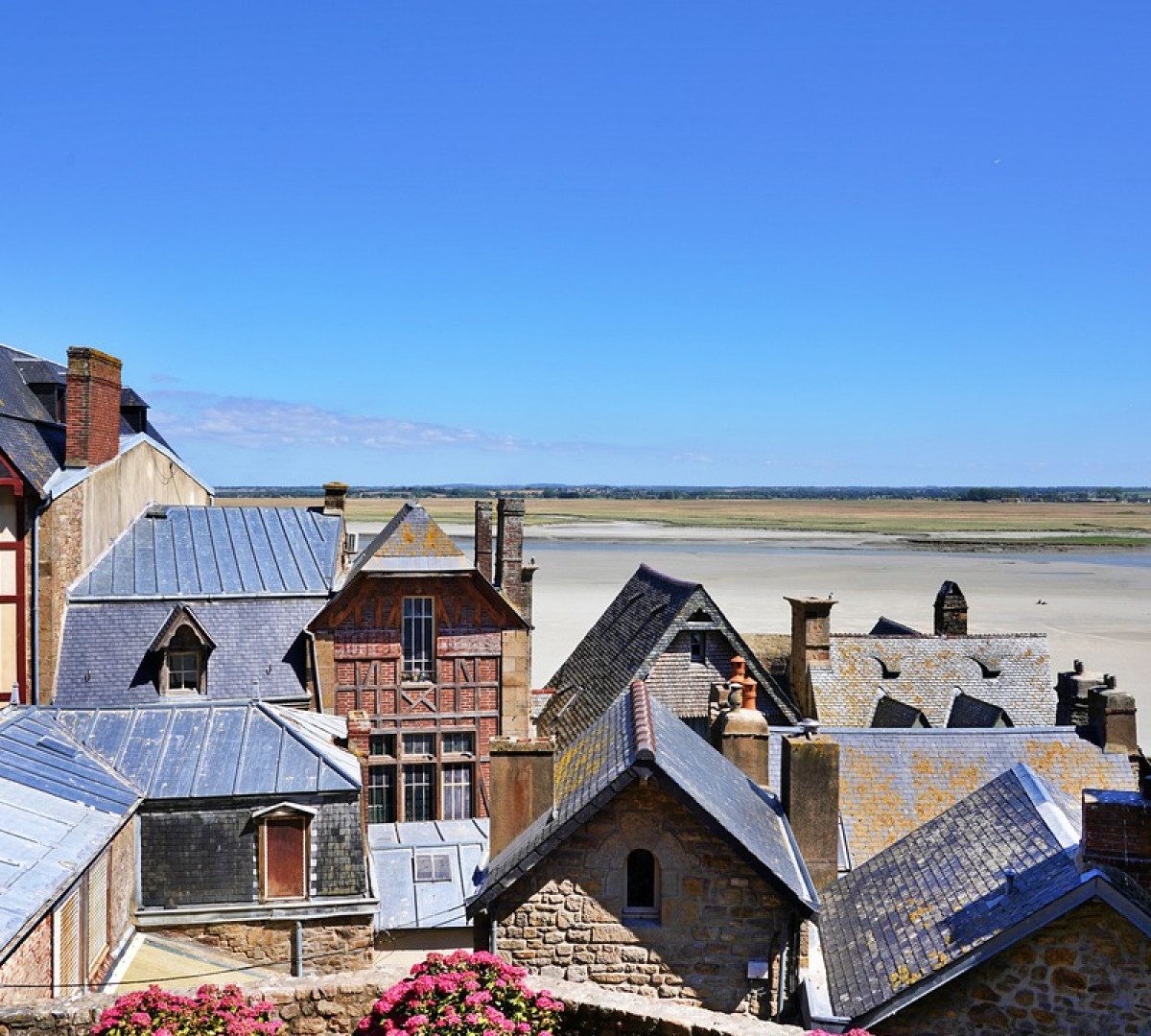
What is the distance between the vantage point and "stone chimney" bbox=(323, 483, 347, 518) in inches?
1041

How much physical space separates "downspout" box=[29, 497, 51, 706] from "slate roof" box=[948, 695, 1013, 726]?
67.8 ft

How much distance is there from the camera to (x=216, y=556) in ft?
75.0

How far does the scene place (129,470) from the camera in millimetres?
23359

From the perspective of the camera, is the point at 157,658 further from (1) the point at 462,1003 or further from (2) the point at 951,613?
(2) the point at 951,613

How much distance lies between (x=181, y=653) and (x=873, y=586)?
245 feet

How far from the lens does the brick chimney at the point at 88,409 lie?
2075cm

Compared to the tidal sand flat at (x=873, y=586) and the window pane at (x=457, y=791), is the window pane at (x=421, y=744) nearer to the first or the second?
the window pane at (x=457, y=791)

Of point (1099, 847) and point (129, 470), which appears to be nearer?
point (1099, 847)

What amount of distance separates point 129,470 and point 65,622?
4.22m

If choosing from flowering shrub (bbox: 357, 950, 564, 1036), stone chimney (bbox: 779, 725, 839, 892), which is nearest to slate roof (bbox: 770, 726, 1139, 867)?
stone chimney (bbox: 779, 725, 839, 892)

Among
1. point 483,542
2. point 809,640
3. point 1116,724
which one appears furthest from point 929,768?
point 483,542

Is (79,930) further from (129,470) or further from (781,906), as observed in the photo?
(129,470)

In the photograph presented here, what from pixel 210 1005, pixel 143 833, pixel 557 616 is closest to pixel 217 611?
pixel 143 833

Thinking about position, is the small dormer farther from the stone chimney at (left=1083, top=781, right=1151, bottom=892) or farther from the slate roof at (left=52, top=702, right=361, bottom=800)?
the stone chimney at (left=1083, top=781, right=1151, bottom=892)
